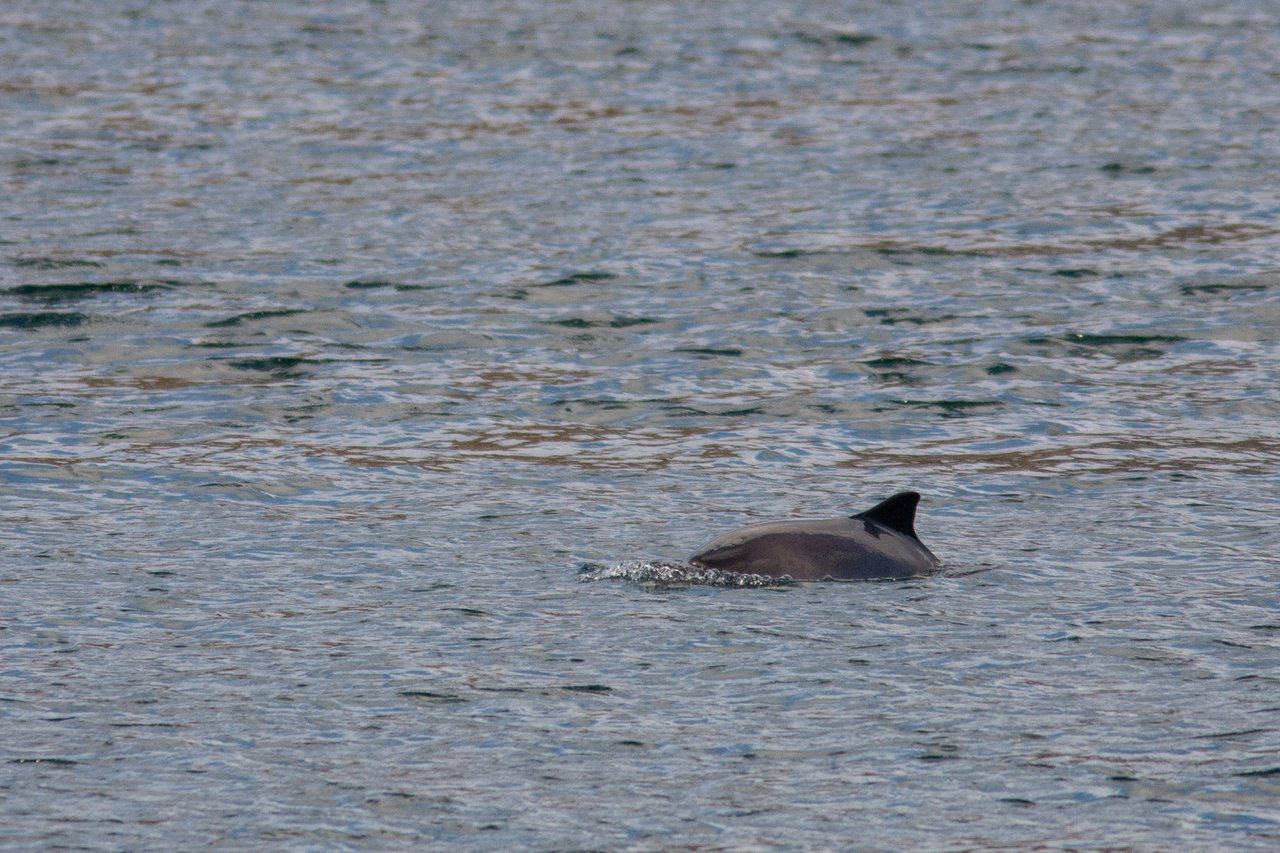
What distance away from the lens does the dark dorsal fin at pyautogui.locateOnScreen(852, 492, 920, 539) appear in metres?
11.1

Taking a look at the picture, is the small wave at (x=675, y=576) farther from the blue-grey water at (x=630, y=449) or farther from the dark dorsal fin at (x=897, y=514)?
the dark dorsal fin at (x=897, y=514)

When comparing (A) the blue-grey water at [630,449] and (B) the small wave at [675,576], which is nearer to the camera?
(A) the blue-grey water at [630,449]

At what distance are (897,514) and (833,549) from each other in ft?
1.36

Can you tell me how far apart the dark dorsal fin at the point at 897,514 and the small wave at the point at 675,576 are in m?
0.62

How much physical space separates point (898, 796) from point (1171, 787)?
41.9 inches

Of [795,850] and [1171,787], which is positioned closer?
[795,850]

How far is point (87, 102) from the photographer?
28.3 m

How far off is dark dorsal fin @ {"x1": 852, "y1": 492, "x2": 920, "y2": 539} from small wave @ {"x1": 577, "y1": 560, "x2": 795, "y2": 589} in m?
0.62

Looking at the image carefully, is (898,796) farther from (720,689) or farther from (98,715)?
(98,715)

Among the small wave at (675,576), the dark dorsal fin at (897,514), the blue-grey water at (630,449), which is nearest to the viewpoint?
the blue-grey water at (630,449)

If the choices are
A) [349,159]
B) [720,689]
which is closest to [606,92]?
[349,159]

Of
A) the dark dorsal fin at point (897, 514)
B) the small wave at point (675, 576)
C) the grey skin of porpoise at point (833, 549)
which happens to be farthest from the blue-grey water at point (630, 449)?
the dark dorsal fin at point (897, 514)

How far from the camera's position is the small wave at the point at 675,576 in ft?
35.8

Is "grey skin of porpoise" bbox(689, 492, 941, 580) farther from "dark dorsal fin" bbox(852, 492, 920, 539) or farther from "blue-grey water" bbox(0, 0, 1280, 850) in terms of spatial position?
"blue-grey water" bbox(0, 0, 1280, 850)
